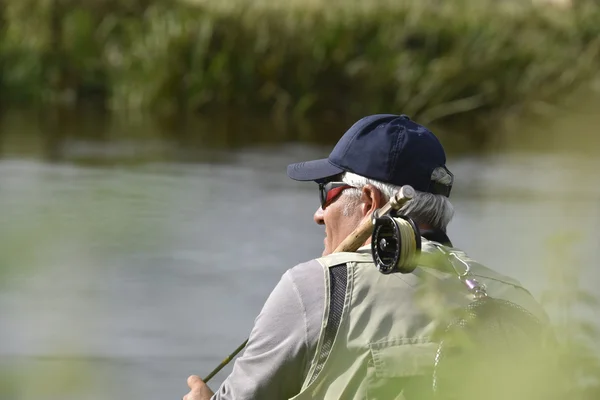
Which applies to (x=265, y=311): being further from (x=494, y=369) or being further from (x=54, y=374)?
(x=494, y=369)

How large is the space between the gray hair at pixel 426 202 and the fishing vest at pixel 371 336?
0.25 meters

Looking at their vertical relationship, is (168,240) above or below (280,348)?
below

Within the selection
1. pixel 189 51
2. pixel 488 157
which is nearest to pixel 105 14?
pixel 189 51

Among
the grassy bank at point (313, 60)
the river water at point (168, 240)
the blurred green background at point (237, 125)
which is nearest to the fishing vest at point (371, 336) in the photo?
the river water at point (168, 240)

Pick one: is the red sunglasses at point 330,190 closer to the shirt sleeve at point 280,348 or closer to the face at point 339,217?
the face at point 339,217

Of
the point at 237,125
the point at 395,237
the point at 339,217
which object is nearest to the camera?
the point at 395,237

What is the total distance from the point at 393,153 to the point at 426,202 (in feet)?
0.36

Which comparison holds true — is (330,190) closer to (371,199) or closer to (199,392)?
(371,199)

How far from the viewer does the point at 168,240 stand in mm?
7324

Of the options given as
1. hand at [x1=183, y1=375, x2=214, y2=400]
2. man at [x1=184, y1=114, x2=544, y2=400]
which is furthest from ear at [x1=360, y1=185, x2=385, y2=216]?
hand at [x1=183, y1=375, x2=214, y2=400]

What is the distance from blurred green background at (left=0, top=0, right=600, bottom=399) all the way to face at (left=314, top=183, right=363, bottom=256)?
234 cm

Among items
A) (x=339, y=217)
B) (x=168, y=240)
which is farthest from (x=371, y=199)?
(x=168, y=240)

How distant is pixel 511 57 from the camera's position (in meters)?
15.1

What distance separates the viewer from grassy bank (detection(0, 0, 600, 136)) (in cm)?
1491
